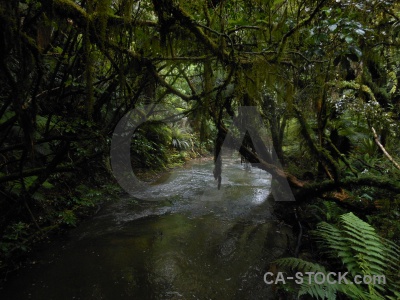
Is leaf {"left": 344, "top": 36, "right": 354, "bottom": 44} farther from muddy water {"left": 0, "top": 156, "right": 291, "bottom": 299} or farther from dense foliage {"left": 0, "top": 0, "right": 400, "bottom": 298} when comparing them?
muddy water {"left": 0, "top": 156, "right": 291, "bottom": 299}

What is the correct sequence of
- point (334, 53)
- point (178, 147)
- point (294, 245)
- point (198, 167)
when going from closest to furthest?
point (334, 53), point (294, 245), point (198, 167), point (178, 147)

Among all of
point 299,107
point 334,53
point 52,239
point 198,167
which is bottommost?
point 198,167

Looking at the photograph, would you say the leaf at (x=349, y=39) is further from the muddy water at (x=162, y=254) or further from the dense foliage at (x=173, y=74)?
the muddy water at (x=162, y=254)

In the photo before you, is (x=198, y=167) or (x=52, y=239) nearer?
(x=52, y=239)

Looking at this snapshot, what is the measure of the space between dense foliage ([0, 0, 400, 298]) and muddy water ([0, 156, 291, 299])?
0.52m

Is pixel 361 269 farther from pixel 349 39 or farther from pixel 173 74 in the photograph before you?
pixel 173 74

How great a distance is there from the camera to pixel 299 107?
16.8ft

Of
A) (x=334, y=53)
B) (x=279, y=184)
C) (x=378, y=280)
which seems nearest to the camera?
(x=378, y=280)

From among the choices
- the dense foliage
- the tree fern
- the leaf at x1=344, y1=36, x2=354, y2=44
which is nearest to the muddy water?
the dense foliage

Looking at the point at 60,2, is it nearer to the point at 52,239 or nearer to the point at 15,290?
the point at 15,290

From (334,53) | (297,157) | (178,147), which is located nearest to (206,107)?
(334,53)

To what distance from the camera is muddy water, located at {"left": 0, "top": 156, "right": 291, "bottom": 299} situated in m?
2.92

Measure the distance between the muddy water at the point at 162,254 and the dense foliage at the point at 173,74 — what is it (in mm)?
522

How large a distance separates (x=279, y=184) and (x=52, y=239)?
4.25m
